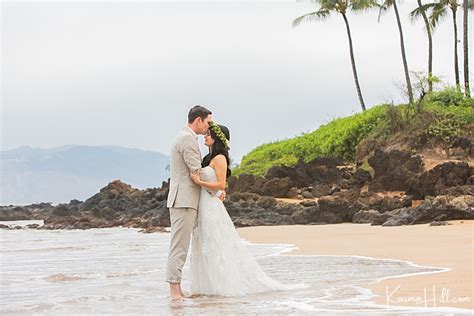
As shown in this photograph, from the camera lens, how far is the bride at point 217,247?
8.09 m

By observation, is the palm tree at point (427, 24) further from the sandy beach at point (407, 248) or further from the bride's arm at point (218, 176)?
the bride's arm at point (218, 176)

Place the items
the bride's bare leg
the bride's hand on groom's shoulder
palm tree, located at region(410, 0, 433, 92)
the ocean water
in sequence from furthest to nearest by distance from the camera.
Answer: palm tree, located at region(410, 0, 433, 92) < the bride's hand on groom's shoulder < the bride's bare leg < the ocean water

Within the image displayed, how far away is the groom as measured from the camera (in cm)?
813

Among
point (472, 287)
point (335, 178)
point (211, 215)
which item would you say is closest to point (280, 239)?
point (211, 215)

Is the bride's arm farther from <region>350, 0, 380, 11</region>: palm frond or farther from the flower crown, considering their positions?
<region>350, 0, 380, 11</region>: palm frond

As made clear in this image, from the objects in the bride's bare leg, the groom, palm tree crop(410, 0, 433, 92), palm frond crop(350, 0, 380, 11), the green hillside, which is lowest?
the bride's bare leg

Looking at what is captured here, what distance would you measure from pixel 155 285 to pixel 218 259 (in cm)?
123

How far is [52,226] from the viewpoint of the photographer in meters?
26.4

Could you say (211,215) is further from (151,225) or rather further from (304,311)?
(151,225)

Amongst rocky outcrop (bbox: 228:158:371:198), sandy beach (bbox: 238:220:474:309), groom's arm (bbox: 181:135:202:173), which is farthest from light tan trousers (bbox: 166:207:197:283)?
rocky outcrop (bbox: 228:158:371:198)

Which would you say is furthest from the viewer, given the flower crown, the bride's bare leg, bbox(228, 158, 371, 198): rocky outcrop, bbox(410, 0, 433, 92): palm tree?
bbox(410, 0, 433, 92): palm tree

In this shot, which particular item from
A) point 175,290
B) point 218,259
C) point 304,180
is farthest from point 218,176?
point 304,180

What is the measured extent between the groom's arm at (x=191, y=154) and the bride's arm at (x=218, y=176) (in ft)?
0.30

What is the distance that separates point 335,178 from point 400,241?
14.6 meters
